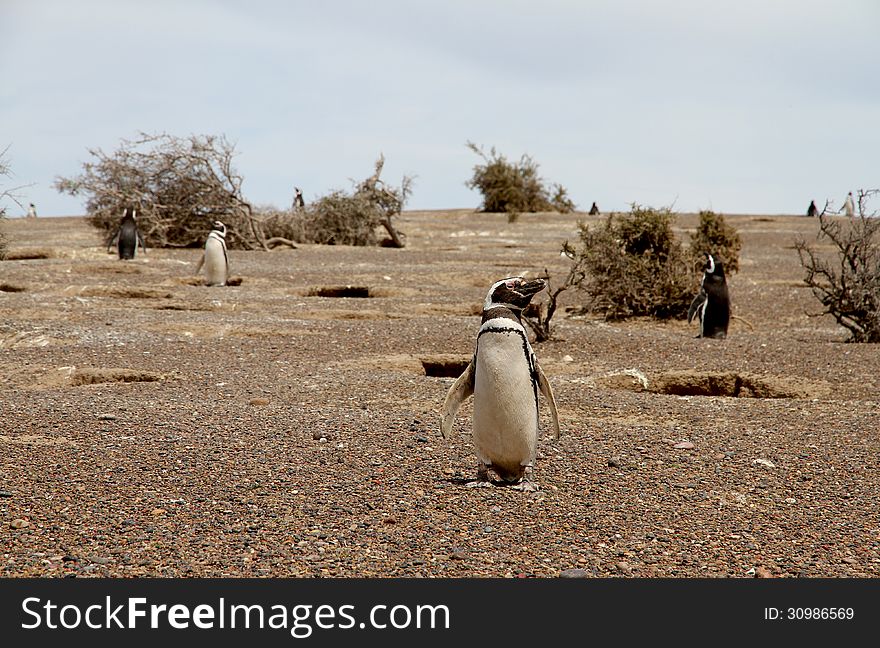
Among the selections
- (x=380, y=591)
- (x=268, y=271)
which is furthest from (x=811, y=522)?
(x=268, y=271)

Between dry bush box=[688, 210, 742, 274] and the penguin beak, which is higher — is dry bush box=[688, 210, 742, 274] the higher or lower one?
the higher one

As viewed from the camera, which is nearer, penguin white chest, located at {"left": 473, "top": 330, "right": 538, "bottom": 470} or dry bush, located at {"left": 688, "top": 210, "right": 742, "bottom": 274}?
penguin white chest, located at {"left": 473, "top": 330, "right": 538, "bottom": 470}

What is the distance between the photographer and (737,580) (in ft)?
12.0

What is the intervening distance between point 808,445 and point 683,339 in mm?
5105

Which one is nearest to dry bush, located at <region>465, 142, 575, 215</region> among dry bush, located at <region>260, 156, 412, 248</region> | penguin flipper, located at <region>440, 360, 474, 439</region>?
dry bush, located at <region>260, 156, 412, 248</region>

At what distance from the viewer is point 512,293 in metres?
5.24

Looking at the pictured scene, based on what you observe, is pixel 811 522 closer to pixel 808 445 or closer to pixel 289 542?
pixel 808 445

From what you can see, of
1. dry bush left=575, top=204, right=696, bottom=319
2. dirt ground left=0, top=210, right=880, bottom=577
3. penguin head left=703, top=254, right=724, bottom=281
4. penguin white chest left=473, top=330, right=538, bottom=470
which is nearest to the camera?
dirt ground left=0, top=210, right=880, bottom=577

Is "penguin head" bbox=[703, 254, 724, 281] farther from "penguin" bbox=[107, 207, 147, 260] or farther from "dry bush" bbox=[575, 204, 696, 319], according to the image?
"penguin" bbox=[107, 207, 147, 260]

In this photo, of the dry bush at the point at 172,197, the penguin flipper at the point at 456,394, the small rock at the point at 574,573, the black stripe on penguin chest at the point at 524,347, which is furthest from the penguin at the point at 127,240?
the small rock at the point at 574,573

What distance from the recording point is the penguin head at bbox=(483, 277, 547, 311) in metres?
5.23

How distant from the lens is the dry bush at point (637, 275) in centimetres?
1390

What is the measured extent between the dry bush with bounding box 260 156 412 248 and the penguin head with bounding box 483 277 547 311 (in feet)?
63.1

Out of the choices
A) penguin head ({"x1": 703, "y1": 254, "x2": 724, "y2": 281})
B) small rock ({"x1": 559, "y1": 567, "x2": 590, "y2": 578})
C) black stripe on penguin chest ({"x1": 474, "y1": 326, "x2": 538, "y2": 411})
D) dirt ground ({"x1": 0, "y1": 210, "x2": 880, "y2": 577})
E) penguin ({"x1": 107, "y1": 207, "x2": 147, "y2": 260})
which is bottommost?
small rock ({"x1": 559, "y1": 567, "x2": 590, "y2": 578})
